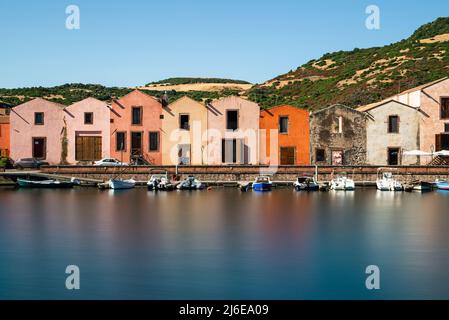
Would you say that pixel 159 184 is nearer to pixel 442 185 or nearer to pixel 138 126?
pixel 138 126

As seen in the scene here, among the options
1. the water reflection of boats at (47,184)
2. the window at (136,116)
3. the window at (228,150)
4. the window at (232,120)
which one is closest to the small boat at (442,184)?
the window at (228,150)

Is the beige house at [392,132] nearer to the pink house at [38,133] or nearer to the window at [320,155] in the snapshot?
the window at [320,155]

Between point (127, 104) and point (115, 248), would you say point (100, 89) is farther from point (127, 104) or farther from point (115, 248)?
point (115, 248)

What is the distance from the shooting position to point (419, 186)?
66938mm

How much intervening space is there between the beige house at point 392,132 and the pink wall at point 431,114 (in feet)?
1.64

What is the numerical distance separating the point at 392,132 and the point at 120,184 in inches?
1042

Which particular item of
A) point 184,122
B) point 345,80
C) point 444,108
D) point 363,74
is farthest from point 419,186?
point 345,80

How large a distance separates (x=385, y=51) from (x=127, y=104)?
87730mm

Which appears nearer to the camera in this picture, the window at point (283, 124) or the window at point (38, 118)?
the window at point (283, 124)

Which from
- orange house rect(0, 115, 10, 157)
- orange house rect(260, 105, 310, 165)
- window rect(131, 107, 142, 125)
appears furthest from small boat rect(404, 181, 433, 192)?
orange house rect(0, 115, 10, 157)

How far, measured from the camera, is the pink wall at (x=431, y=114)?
7150 cm

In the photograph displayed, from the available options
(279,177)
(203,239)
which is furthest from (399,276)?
(279,177)

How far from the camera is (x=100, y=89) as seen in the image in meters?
152

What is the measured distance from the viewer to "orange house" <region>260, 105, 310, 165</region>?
71.3 meters
